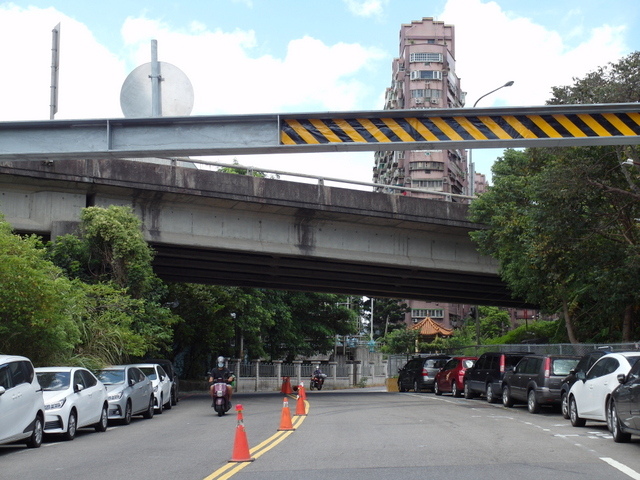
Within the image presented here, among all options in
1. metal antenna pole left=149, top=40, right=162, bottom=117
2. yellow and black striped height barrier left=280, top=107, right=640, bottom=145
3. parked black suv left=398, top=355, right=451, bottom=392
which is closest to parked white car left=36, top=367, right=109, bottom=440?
metal antenna pole left=149, top=40, right=162, bottom=117

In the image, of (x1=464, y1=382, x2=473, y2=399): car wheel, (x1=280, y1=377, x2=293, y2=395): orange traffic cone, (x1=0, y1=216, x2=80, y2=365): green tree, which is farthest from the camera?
(x1=280, y1=377, x2=293, y2=395): orange traffic cone

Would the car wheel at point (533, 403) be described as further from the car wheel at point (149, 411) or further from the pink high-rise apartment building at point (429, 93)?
the pink high-rise apartment building at point (429, 93)

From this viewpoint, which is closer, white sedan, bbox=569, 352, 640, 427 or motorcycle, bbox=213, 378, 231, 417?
white sedan, bbox=569, 352, 640, 427

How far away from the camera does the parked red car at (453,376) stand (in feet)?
111

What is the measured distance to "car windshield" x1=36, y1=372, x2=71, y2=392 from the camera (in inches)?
685

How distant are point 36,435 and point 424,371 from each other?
86.8 ft

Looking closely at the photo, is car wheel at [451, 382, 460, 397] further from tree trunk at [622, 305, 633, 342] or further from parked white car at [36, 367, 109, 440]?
parked white car at [36, 367, 109, 440]

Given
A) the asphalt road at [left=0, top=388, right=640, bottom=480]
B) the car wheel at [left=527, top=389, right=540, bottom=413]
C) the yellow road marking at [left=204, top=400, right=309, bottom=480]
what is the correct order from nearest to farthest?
the yellow road marking at [left=204, top=400, right=309, bottom=480] → the asphalt road at [left=0, top=388, right=640, bottom=480] → the car wheel at [left=527, top=389, right=540, bottom=413]

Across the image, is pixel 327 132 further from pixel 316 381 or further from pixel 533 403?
pixel 316 381

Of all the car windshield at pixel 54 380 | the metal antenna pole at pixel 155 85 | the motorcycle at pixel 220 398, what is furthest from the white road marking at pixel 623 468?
the motorcycle at pixel 220 398

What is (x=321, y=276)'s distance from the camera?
3919 cm

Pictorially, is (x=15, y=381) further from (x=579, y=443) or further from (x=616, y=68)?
(x=616, y=68)

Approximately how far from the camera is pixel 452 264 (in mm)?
35281

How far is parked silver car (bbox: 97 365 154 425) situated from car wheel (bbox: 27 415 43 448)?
5.20 meters
